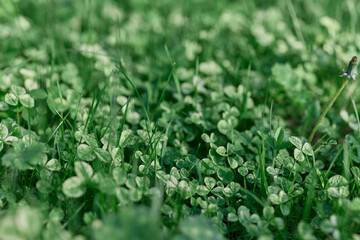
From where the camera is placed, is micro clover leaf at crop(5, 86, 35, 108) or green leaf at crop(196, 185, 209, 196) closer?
green leaf at crop(196, 185, 209, 196)

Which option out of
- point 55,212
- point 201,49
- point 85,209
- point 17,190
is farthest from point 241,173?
point 201,49

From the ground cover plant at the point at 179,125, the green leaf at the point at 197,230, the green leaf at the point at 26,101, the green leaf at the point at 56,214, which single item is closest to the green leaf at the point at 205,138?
the ground cover plant at the point at 179,125

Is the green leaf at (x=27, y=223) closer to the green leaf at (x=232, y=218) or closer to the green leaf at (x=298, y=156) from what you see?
the green leaf at (x=232, y=218)

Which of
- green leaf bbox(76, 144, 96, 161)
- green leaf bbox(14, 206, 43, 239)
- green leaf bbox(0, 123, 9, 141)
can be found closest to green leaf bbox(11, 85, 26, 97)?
green leaf bbox(0, 123, 9, 141)

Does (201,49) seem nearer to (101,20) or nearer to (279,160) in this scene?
(101,20)

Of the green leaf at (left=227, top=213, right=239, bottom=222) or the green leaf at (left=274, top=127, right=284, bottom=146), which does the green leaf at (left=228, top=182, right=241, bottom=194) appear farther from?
the green leaf at (left=274, top=127, right=284, bottom=146)

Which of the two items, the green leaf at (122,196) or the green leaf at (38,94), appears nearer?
the green leaf at (122,196)

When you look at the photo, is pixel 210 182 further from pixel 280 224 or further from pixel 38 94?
pixel 38 94
